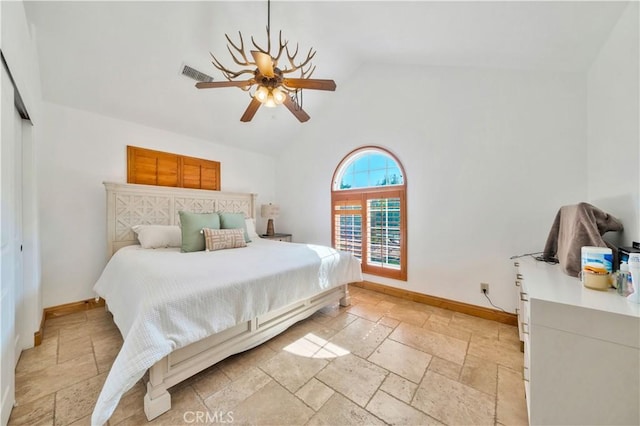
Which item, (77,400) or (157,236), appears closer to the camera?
(77,400)

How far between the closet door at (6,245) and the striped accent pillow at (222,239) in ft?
4.52

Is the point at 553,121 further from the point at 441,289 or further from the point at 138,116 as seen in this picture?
the point at 138,116

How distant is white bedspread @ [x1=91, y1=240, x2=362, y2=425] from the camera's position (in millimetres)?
1188

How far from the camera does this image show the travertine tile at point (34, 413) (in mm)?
1303

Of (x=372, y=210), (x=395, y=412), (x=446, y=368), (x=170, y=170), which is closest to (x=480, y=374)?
(x=446, y=368)

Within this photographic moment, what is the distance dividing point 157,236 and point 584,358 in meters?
3.63

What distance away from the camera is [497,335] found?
2207mm

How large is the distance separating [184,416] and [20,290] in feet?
5.99

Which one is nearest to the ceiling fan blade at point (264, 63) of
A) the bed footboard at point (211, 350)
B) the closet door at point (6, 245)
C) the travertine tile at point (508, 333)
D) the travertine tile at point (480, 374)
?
the closet door at point (6, 245)

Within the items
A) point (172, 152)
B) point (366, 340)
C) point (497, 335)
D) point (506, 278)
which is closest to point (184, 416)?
point (366, 340)

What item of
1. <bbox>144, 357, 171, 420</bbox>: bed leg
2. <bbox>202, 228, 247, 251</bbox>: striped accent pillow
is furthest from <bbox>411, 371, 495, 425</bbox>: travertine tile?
<bbox>202, 228, 247, 251</bbox>: striped accent pillow

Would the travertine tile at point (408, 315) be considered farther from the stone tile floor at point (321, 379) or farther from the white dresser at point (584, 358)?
the white dresser at point (584, 358)

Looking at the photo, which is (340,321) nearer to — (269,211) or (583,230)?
(583,230)

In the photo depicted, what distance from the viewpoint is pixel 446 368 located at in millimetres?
1748
